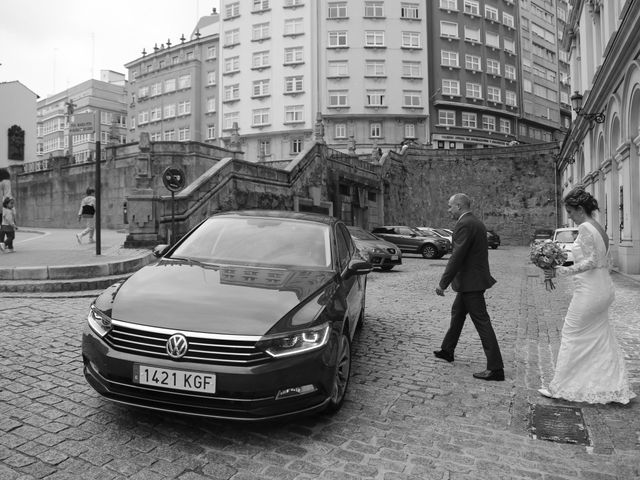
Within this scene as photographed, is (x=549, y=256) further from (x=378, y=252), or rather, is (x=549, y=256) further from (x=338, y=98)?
(x=338, y=98)

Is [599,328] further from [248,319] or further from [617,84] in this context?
[617,84]

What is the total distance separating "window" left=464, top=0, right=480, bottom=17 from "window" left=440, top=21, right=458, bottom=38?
7.31ft

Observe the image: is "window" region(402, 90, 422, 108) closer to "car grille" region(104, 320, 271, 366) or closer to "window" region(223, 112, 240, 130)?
"window" region(223, 112, 240, 130)

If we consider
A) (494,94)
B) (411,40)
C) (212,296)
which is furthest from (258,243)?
(494,94)

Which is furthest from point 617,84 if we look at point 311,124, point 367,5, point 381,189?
point 367,5

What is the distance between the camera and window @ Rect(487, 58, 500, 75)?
53406 millimetres

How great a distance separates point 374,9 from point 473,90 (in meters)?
13.0

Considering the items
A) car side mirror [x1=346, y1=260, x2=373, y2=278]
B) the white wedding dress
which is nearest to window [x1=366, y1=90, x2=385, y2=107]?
car side mirror [x1=346, y1=260, x2=373, y2=278]

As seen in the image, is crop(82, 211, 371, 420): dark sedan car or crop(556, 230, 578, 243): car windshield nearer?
crop(82, 211, 371, 420): dark sedan car

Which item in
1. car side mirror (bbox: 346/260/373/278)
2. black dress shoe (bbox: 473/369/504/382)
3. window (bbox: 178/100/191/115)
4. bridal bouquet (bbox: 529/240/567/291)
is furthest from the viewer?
window (bbox: 178/100/191/115)

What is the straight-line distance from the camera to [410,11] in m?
Result: 50.5

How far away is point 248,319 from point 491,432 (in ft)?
6.48

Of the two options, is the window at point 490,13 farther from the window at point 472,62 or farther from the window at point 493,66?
the window at point 472,62

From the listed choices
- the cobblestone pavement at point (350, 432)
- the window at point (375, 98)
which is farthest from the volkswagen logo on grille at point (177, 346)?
the window at point (375, 98)
